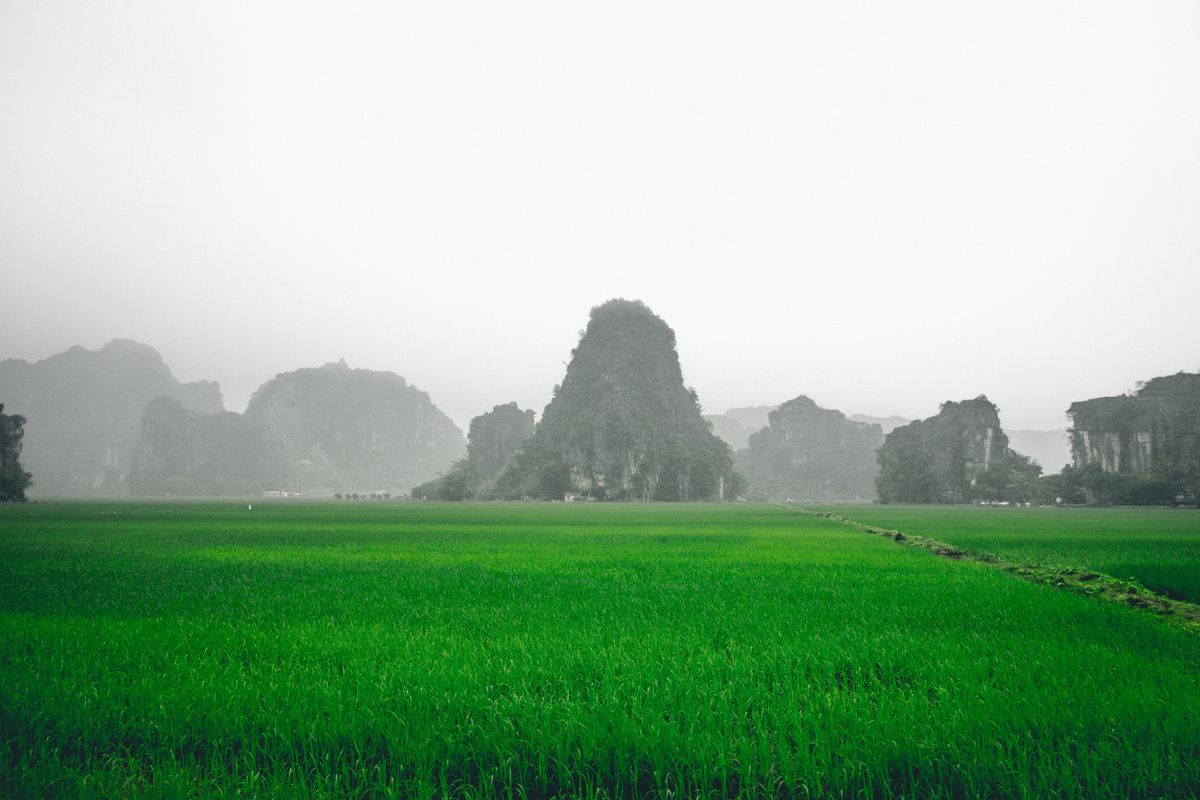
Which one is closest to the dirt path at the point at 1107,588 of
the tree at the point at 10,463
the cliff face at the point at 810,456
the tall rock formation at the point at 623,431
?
the tree at the point at 10,463

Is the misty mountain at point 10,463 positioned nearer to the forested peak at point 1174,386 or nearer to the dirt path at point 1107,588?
the dirt path at point 1107,588

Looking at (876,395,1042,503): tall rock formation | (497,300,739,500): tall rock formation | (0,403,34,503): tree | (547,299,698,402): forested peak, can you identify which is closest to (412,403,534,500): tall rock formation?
(497,300,739,500): tall rock formation

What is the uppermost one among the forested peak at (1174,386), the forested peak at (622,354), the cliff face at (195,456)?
the forested peak at (622,354)

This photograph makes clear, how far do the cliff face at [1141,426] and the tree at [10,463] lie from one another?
12380cm

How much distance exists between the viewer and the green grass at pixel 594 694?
2.77 metres

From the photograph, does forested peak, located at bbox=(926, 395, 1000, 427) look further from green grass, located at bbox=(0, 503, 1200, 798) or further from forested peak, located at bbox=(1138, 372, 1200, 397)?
green grass, located at bbox=(0, 503, 1200, 798)

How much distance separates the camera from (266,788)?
266 centimetres

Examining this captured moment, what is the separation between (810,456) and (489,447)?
10239 centimetres

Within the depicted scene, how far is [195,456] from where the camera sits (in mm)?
176375

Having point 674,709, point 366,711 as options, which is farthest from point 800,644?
point 366,711

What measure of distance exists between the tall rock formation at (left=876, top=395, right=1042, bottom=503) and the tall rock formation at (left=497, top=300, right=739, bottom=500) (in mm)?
31626

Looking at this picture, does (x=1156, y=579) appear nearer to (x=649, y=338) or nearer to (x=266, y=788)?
(x=266, y=788)

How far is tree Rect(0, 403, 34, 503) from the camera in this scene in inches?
2174

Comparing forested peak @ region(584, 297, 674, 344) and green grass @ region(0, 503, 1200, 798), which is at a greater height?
forested peak @ region(584, 297, 674, 344)
